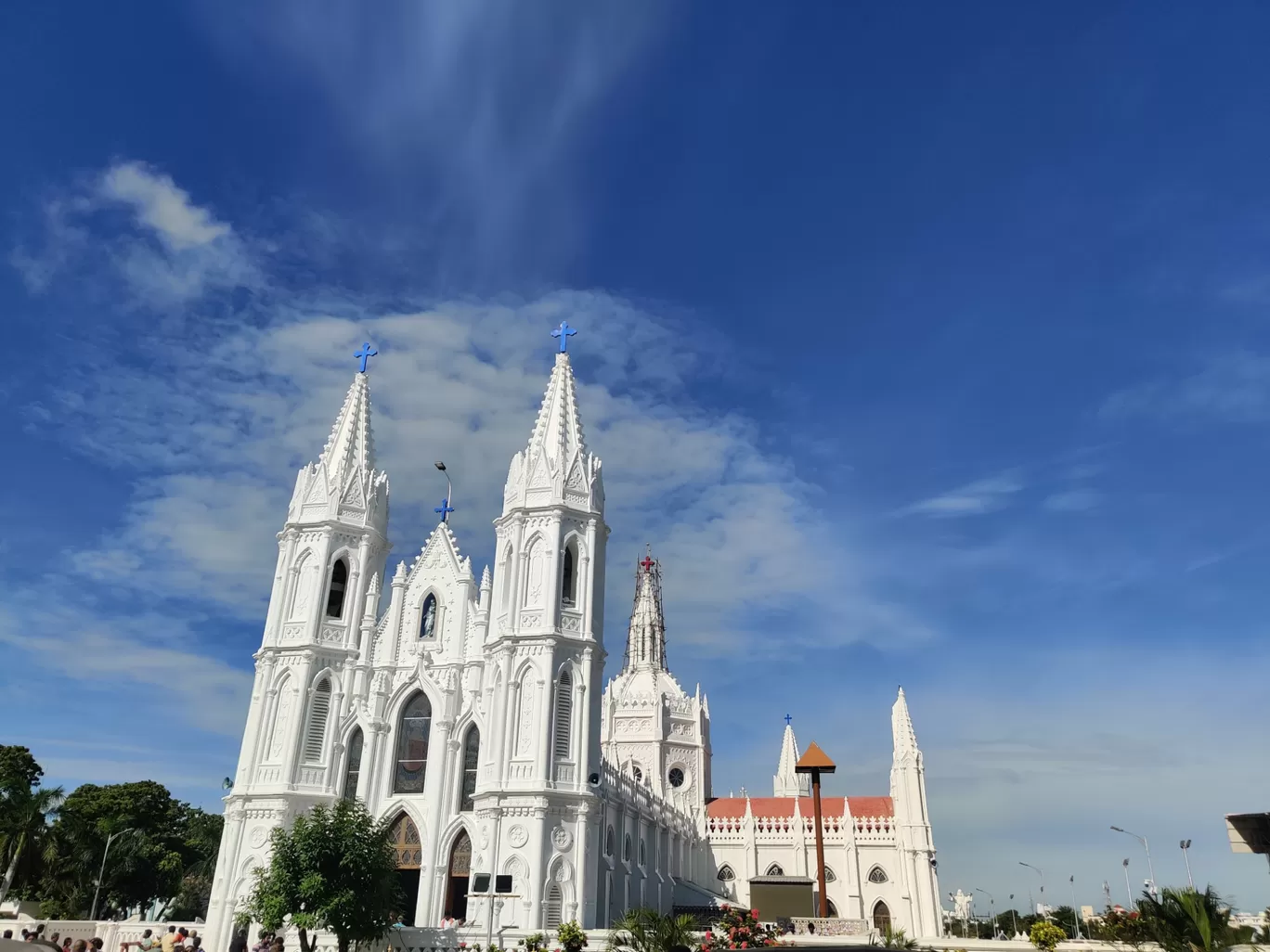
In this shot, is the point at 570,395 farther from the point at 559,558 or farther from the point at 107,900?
the point at 107,900

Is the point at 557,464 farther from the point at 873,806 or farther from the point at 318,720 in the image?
the point at 873,806

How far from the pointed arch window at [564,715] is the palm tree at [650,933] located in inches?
430

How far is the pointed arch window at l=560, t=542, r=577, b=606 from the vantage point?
123ft

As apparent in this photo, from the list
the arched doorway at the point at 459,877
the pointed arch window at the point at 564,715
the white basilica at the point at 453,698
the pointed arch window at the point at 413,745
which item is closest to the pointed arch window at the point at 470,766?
the white basilica at the point at 453,698

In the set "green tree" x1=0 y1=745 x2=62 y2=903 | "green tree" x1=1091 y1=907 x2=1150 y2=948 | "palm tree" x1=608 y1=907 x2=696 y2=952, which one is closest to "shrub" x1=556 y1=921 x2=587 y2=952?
"palm tree" x1=608 y1=907 x2=696 y2=952

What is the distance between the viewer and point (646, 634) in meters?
83.3

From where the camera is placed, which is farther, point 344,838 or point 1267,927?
point 344,838

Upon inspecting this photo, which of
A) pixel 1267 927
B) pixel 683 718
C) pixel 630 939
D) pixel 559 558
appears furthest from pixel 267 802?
pixel 683 718

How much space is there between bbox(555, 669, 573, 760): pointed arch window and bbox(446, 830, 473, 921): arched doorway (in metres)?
4.92

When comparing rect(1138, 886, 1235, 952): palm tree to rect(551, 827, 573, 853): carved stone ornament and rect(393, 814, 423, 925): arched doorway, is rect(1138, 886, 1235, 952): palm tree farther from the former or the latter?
rect(393, 814, 423, 925): arched doorway

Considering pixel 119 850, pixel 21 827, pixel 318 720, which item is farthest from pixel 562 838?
pixel 119 850

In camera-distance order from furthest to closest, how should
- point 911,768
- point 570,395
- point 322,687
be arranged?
point 911,768 < point 570,395 < point 322,687

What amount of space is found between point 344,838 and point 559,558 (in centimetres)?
1356

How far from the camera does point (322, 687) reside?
1526 inches
